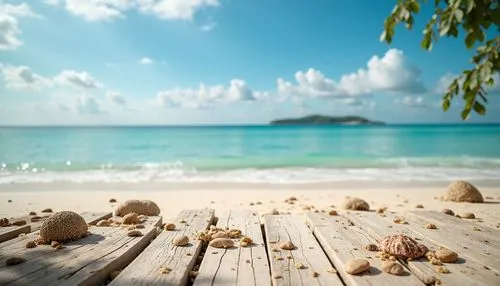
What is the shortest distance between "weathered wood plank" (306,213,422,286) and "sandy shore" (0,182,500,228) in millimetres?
2628

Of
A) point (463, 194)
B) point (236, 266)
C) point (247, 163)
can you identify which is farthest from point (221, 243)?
point (247, 163)

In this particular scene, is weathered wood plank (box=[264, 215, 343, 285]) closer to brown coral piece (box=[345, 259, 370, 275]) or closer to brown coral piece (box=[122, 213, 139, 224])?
brown coral piece (box=[345, 259, 370, 275])

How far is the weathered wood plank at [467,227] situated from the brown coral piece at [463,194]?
3.56 meters

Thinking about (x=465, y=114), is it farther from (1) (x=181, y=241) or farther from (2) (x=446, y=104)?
(1) (x=181, y=241)

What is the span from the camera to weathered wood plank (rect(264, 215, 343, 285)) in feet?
8.01

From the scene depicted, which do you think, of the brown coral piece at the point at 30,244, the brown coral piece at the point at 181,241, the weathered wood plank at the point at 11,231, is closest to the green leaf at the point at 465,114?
the brown coral piece at the point at 181,241

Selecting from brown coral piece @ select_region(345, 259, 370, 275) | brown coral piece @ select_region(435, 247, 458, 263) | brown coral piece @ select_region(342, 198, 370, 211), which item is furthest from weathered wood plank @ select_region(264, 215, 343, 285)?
brown coral piece @ select_region(342, 198, 370, 211)

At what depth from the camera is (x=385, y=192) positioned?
9.54 meters

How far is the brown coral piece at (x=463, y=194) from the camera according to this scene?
7590mm

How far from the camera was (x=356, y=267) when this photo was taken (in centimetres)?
247

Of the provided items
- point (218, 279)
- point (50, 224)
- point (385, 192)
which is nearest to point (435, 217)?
point (218, 279)

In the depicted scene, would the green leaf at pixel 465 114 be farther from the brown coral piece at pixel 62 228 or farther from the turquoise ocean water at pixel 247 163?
the turquoise ocean water at pixel 247 163

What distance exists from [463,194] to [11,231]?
27.6 feet

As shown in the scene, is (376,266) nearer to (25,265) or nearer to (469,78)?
(469,78)
